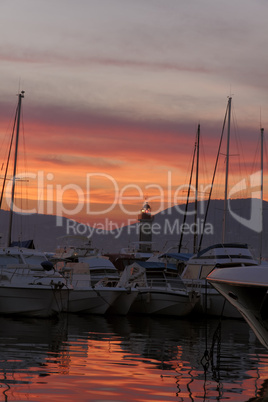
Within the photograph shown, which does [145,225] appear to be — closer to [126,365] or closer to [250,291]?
[126,365]

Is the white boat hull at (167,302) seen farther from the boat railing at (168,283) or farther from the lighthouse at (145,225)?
the lighthouse at (145,225)

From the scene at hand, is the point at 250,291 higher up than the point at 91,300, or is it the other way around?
the point at 250,291

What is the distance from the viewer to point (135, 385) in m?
A: 12.7

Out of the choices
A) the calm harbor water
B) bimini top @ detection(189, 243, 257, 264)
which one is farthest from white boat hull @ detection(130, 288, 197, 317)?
the calm harbor water

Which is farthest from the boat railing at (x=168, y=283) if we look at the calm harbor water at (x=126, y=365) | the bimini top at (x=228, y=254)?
the calm harbor water at (x=126, y=365)

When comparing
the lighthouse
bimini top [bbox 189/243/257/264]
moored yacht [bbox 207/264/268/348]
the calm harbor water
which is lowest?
the calm harbor water

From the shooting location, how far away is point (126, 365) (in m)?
15.3

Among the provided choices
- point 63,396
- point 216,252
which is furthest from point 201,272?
point 63,396

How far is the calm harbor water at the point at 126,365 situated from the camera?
39.3ft

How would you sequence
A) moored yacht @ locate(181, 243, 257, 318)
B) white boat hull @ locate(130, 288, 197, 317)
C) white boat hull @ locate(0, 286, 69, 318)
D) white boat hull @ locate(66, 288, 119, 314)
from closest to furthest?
1. white boat hull @ locate(0, 286, 69, 318)
2. white boat hull @ locate(66, 288, 119, 314)
3. white boat hull @ locate(130, 288, 197, 317)
4. moored yacht @ locate(181, 243, 257, 318)

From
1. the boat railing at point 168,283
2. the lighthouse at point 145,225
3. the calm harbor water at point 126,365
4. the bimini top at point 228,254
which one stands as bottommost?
the calm harbor water at point 126,365

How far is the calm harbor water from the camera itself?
11984 millimetres

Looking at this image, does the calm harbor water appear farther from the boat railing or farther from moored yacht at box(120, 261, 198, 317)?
the boat railing

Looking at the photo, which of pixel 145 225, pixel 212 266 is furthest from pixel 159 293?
pixel 145 225
